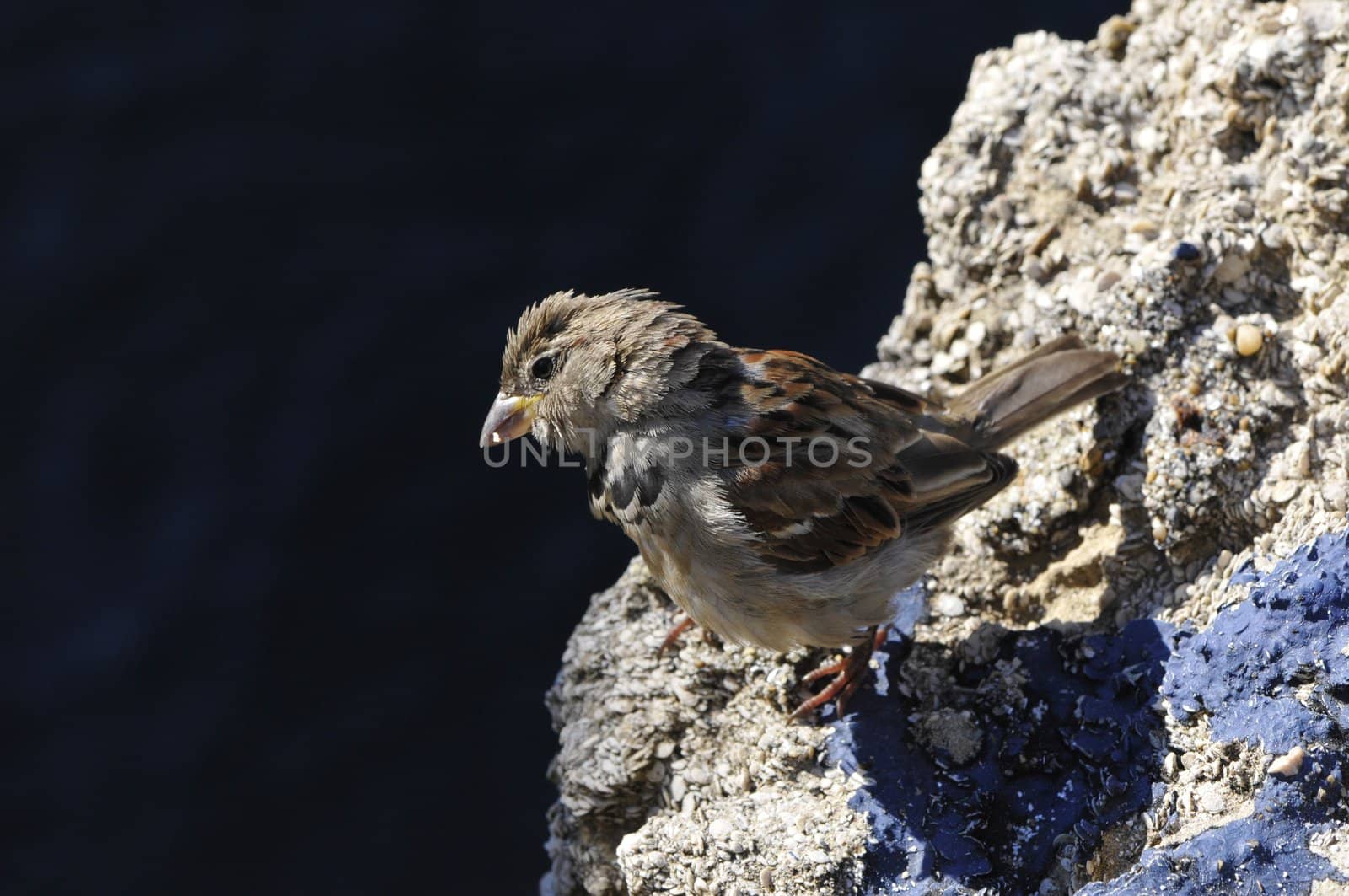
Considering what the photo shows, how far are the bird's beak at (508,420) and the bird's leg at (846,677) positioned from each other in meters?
1.36

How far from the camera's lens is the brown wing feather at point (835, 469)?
13.8ft

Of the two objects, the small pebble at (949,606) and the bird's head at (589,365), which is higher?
the bird's head at (589,365)

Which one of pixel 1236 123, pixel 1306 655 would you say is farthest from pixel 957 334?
pixel 1306 655

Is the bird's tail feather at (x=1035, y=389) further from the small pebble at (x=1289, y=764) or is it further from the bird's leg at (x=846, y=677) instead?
the small pebble at (x=1289, y=764)

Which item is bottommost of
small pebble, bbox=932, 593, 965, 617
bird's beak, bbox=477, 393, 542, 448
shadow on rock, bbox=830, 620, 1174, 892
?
shadow on rock, bbox=830, 620, 1174, 892

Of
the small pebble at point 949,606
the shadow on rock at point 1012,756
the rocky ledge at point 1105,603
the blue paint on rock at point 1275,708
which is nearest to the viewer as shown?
the blue paint on rock at point 1275,708

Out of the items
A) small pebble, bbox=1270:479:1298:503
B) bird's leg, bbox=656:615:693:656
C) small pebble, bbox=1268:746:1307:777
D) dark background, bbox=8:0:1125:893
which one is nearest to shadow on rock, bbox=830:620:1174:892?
small pebble, bbox=1268:746:1307:777

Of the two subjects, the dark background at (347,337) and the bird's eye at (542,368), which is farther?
the dark background at (347,337)

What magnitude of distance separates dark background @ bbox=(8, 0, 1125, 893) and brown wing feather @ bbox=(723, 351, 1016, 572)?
105 inches

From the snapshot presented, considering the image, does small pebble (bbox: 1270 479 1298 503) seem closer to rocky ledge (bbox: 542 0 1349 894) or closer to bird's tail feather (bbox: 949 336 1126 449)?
rocky ledge (bbox: 542 0 1349 894)

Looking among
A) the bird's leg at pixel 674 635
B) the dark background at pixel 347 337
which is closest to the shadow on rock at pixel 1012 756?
the bird's leg at pixel 674 635

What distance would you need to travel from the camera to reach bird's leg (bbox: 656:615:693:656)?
4.76m

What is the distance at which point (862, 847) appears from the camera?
12.5 feet

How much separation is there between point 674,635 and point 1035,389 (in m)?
1.62
